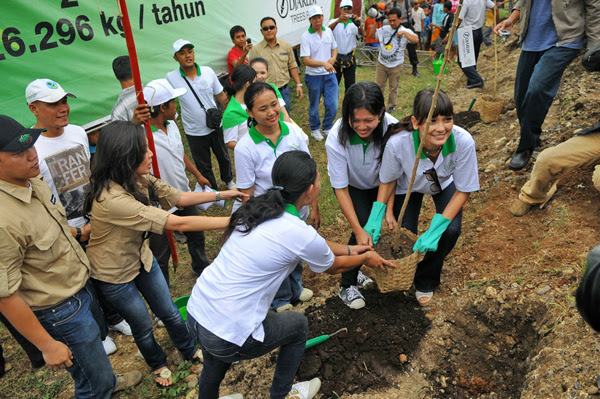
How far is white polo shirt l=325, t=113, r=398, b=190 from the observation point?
9.55 feet

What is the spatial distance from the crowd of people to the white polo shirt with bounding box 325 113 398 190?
1 cm

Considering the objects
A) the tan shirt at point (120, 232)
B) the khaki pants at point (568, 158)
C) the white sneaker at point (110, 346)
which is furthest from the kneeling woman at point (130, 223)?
the khaki pants at point (568, 158)

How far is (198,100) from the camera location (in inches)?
181

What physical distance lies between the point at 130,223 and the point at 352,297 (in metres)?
1.77

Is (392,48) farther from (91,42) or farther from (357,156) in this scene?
(357,156)

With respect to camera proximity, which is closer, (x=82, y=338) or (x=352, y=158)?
(x=82, y=338)

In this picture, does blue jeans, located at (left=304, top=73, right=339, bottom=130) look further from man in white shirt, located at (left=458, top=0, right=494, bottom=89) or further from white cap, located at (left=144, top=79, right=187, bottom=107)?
white cap, located at (left=144, top=79, right=187, bottom=107)

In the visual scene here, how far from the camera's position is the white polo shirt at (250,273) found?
198 centimetres

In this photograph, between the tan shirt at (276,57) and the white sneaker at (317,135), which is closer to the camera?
the tan shirt at (276,57)

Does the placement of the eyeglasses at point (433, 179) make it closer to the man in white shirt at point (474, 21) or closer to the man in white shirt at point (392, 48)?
the man in white shirt at point (392, 48)

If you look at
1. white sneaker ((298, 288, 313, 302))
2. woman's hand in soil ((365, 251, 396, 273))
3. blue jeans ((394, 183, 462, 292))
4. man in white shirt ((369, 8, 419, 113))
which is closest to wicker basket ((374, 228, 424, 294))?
woman's hand in soil ((365, 251, 396, 273))

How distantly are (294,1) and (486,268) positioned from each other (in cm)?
716

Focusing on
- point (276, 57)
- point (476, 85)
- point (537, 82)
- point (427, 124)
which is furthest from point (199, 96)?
point (476, 85)

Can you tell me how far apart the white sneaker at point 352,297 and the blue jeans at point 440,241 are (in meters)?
0.46
